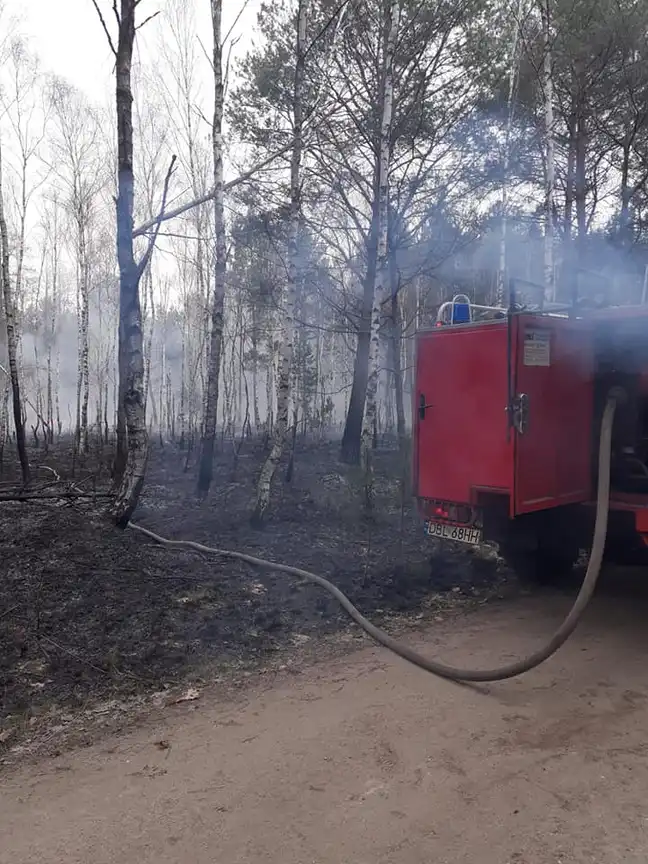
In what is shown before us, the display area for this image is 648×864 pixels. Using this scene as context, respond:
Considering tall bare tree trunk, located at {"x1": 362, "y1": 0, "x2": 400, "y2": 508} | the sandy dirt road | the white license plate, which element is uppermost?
tall bare tree trunk, located at {"x1": 362, "y1": 0, "x2": 400, "y2": 508}

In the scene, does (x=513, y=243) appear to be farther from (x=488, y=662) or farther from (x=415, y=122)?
(x=488, y=662)

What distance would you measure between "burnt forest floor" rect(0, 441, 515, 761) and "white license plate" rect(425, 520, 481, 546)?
29.0 inches

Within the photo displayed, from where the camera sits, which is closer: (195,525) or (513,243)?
(195,525)

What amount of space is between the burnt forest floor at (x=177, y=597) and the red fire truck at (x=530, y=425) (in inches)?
42.2

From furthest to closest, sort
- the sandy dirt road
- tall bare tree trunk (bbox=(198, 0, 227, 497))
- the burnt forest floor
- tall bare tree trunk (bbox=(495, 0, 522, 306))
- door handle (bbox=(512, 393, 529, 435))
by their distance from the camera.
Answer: tall bare tree trunk (bbox=(495, 0, 522, 306)) → tall bare tree trunk (bbox=(198, 0, 227, 497)) → door handle (bbox=(512, 393, 529, 435)) → the burnt forest floor → the sandy dirt road

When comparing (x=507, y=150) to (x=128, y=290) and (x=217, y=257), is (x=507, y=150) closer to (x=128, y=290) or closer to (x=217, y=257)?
(x=217, y=257)

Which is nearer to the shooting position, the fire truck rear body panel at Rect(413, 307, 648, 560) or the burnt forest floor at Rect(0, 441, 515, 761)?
the burnt forest floor at Rect(0, 441, 515, 761)

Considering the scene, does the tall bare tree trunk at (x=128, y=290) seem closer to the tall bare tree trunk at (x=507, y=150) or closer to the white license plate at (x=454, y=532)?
the white license plate at (x=454, y=532)

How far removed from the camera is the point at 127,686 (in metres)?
3.89

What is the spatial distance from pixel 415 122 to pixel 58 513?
999 cm

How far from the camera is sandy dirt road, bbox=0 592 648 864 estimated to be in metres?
2.45

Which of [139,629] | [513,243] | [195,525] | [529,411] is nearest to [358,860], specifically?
[139,629]

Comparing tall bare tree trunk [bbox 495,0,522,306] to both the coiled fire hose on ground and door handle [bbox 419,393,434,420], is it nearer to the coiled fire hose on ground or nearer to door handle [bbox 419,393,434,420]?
door handle [bbox 419,393,434,420]

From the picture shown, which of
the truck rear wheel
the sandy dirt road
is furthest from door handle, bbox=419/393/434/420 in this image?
the sandy dirt road
